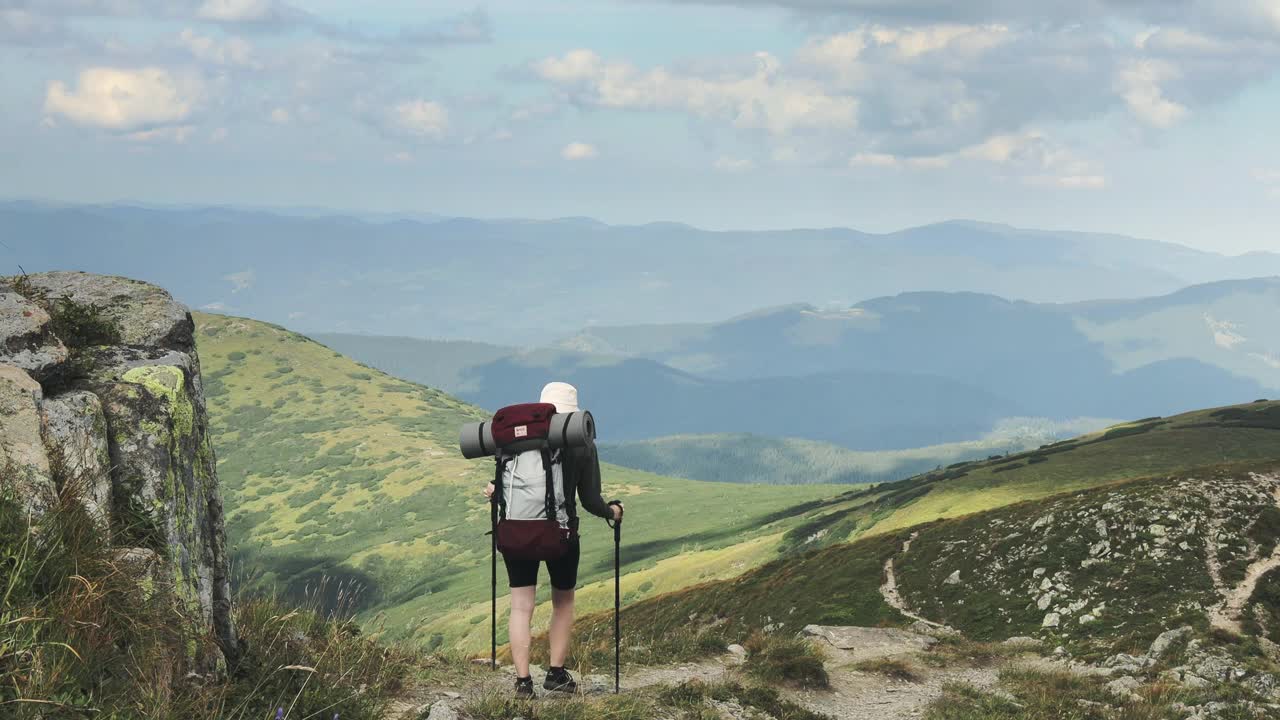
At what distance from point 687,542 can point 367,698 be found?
15530 cm

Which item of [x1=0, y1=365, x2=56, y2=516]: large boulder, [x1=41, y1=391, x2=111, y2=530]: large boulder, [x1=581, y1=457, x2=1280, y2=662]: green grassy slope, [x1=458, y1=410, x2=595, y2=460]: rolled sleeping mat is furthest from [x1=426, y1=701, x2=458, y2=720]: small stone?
[x1=581, y1=457, x2=1280, y2=662]: green grassy slope

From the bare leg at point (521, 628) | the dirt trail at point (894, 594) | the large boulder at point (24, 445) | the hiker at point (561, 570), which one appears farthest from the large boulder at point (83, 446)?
the dirt trail at point (894, 594)

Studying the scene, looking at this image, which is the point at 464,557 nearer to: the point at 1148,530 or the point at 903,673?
the point at 1148,530

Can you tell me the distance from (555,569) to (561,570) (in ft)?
0.23

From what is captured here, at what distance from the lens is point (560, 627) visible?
12.2 meters

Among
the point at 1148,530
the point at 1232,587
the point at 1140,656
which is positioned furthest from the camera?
the point at 1148,530

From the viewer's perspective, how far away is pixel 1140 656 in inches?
987

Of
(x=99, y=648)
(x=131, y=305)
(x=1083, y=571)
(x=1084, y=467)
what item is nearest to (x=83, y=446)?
(x=99, y=648)

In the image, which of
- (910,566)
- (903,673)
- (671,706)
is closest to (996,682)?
(903,673)

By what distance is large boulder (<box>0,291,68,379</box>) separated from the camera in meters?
9.30

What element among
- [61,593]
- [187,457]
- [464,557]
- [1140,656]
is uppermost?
[187,457]

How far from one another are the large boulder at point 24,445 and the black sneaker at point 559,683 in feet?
21.2

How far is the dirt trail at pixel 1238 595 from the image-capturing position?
3027cm

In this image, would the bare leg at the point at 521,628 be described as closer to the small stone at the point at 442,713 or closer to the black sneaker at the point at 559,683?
the black sneaker at the point at 559,683
